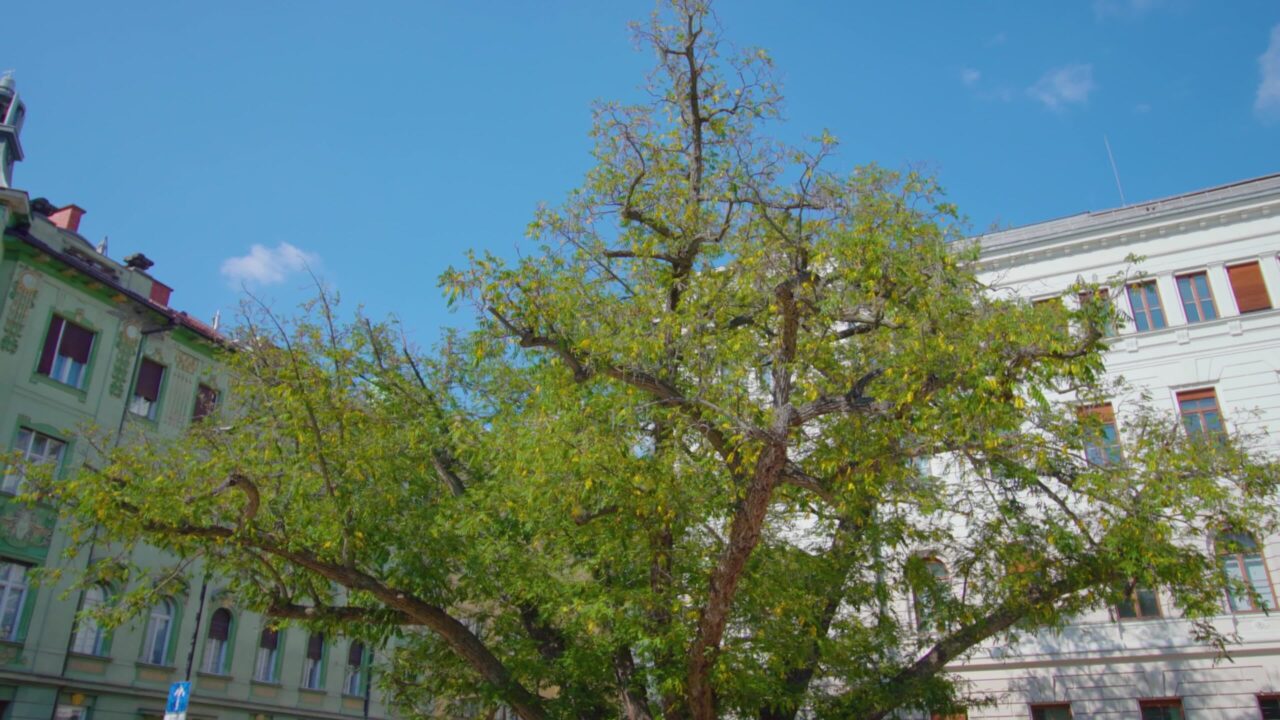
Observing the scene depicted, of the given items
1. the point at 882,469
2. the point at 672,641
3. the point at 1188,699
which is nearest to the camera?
the point at 882,469

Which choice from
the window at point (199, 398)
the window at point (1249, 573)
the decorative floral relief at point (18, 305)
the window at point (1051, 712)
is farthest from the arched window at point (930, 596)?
the decorative floral relief at point (18, 305)

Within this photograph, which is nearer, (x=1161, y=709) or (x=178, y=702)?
(x=178, y=702)

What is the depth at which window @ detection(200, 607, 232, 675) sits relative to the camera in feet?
80.6

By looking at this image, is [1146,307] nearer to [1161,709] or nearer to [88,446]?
[1161,709]

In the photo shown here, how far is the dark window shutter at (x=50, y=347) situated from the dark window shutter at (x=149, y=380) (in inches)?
93.5

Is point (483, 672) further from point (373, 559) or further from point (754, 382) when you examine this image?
point (754, 382)

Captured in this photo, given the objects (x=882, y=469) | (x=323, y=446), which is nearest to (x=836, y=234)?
(x=882, y=469)

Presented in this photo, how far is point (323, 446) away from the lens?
484 inches

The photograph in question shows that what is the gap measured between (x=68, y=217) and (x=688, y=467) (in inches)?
857

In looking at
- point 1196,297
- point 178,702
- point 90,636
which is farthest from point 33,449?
point 1196,297

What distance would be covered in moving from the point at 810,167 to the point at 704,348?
285 cm

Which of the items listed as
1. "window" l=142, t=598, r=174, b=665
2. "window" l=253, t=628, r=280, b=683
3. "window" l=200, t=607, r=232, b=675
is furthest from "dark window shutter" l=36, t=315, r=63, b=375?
"window" l=253, t=628, r=280, b=683

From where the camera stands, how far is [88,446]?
853 inches

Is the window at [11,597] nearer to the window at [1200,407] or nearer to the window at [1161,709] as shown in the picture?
the window at [1161,709]
